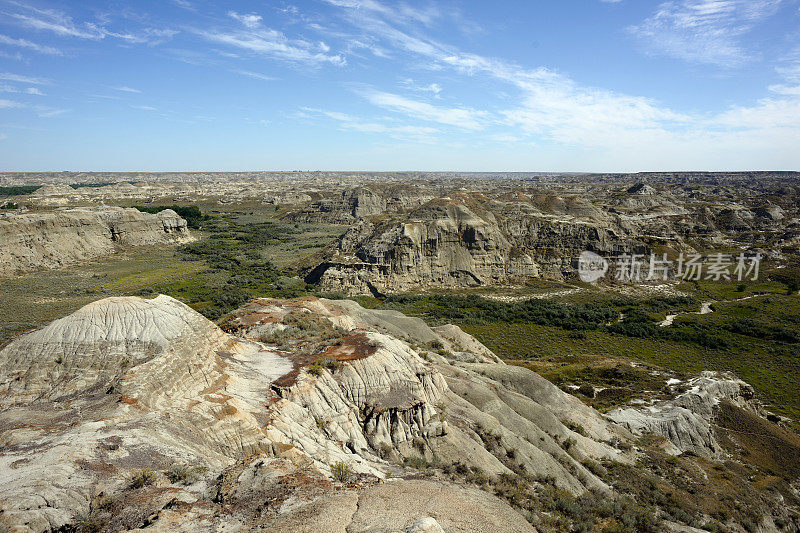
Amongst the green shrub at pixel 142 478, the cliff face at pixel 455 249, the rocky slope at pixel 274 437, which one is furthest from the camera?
the cliff face at pixel 455 249

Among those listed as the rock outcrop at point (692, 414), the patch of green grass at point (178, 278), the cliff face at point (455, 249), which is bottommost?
the rock outcrop at point (692, 414)

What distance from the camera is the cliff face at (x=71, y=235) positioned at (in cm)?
6993

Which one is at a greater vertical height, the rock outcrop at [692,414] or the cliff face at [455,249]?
the cliff face at [455,249]

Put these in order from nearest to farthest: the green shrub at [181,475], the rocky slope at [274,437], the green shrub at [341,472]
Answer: the rocky slope at [274,437], the green shrub at [181,475], the green shrub at [341,472]

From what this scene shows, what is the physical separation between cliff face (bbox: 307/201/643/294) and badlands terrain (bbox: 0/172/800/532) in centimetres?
57

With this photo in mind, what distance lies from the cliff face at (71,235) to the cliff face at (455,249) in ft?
162

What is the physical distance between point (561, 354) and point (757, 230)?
108 m

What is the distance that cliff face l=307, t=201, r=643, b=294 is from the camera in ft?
224

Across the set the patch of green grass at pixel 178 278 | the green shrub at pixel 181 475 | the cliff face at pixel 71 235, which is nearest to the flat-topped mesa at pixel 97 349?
the green shrub at pixel 181 475

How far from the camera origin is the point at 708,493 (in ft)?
71.8

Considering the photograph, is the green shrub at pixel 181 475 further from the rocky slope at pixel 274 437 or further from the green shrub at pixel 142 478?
the green shrub at pixel 142 478

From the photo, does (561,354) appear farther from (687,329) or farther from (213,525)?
(213,525)

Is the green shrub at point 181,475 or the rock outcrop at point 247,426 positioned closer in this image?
the rock outcrop at point 247,426

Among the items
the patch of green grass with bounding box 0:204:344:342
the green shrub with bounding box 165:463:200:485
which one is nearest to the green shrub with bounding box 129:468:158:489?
the green shrub with bounding box 165:463:200:485
